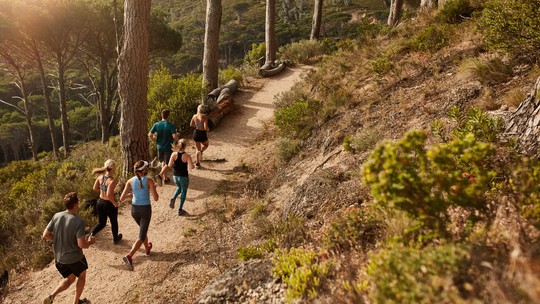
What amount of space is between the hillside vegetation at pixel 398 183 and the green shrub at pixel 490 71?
0.06ft

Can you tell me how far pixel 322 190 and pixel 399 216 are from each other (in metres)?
2.42

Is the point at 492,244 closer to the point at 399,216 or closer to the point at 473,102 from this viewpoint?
the point at 399,216

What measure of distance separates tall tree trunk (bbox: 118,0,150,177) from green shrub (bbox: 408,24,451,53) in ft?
23.6

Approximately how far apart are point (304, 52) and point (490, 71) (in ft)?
44.0

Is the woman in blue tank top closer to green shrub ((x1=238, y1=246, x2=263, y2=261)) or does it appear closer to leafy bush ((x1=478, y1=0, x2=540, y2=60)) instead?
green shrub ((x1=238, y1=246, x2=263, y2=261))

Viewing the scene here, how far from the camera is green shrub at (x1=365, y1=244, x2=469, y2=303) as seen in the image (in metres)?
2.29

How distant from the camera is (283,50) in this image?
19734 millimetres

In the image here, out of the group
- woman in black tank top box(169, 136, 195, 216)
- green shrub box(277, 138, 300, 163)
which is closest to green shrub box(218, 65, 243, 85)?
green shrub box(277, 138, 300, 163)

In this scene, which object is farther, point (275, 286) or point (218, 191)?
point (218, 191)

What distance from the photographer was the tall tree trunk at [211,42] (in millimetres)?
13289

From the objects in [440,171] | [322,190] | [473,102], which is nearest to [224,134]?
[322,190]

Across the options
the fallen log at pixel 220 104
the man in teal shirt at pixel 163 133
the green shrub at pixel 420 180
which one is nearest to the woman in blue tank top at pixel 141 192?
the man in teal shirt at pixel 163 133

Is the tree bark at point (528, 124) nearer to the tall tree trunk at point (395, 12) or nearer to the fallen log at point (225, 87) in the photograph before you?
the fallen log at point (225, 87)

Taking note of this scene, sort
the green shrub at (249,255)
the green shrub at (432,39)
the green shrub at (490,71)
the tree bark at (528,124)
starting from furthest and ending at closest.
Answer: the green shrub at (432,39), the green shrub at (490,71), the green shrub at (249,255), the tree bark at (528,124)
